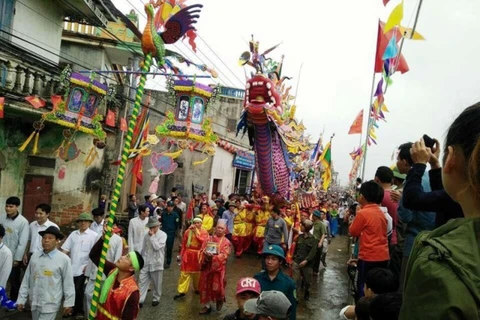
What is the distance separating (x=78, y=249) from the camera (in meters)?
5.27

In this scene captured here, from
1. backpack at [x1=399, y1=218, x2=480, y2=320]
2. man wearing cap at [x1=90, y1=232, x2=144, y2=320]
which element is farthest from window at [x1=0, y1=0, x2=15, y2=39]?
backpack at [x1=399, y1=218, x2=480, y2=320]

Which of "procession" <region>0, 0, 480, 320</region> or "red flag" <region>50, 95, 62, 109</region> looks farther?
"red flag" <region>50, 95, 62, 109</region>

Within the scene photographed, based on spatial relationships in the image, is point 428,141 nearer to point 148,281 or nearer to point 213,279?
point 213,279

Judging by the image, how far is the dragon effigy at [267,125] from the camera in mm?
7941

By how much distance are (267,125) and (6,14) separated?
6.80 m

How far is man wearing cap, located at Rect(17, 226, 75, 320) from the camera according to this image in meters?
4.06

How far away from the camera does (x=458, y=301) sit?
31.9 inches

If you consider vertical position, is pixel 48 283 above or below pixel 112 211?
below

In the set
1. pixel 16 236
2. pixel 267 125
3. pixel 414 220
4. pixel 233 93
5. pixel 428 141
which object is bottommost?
pixel 16 236

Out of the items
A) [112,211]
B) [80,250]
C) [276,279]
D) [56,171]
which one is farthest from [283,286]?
[56,171]

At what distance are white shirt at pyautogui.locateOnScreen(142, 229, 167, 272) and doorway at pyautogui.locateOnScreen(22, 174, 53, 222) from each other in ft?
17.1

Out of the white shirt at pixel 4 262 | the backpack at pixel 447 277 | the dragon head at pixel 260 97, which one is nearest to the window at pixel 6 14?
the dragon head at pixel 260 97

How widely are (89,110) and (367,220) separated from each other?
7.60m

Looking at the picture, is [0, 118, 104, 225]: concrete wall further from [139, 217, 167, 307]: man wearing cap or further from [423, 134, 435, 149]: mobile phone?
[423, 134, 435, 149]: mobile phone
